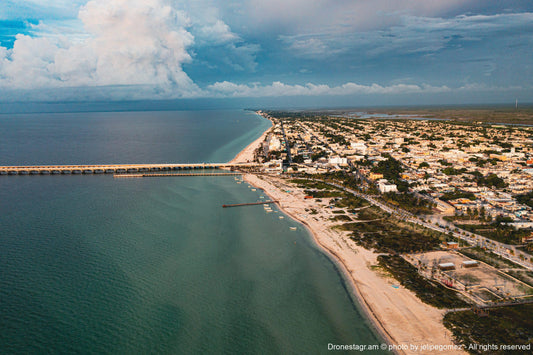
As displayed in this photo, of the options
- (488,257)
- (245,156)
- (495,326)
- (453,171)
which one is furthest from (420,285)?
(245,156)

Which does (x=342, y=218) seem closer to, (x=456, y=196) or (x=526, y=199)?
(x=456, y=196)

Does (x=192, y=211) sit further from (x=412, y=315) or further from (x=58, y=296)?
(x=412, y=315)

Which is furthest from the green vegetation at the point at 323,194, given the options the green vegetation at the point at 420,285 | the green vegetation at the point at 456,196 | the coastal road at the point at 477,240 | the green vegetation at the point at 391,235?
the green vegetation at the point at 420,285

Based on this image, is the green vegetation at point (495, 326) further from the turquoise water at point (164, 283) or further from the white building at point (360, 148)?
the white building at point (360, 148)

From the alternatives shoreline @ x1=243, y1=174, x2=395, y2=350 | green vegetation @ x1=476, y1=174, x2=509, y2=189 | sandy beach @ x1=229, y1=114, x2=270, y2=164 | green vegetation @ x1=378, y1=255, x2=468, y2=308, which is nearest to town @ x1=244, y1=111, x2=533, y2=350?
green vegetation @ x1=378, y1=255, x2=468, y2=308

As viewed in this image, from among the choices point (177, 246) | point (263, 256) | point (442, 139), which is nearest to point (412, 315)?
point (263, 256)
